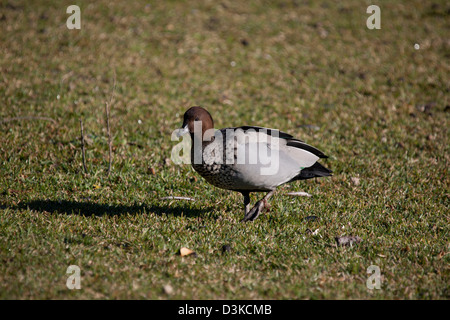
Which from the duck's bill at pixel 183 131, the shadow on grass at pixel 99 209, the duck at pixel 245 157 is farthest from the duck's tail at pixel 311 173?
the duck's bill at pixel 183 131

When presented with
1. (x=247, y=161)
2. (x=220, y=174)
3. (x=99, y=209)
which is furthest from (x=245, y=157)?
(x=99, y=209)

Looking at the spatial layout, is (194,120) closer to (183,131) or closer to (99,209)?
(183,131)

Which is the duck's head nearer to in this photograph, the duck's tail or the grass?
the grass

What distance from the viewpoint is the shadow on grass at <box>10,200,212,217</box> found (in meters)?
4.70

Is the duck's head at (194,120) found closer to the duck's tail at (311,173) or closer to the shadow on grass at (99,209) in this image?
→ the shadow on grass at (99,209)

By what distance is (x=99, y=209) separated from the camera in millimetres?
4805

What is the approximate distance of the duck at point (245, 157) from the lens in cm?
432

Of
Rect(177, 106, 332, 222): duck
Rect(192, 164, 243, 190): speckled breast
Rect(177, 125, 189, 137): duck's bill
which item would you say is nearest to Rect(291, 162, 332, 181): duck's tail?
Rect(177, 106, 332, 222): duck

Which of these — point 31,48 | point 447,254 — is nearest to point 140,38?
point 31,48

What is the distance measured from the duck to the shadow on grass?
22.5 inches

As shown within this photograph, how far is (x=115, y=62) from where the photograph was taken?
345 inches

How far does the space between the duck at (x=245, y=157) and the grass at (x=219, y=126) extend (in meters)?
0.43

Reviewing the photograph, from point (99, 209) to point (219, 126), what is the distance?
2669 millimetres

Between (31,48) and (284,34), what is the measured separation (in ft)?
16.6
